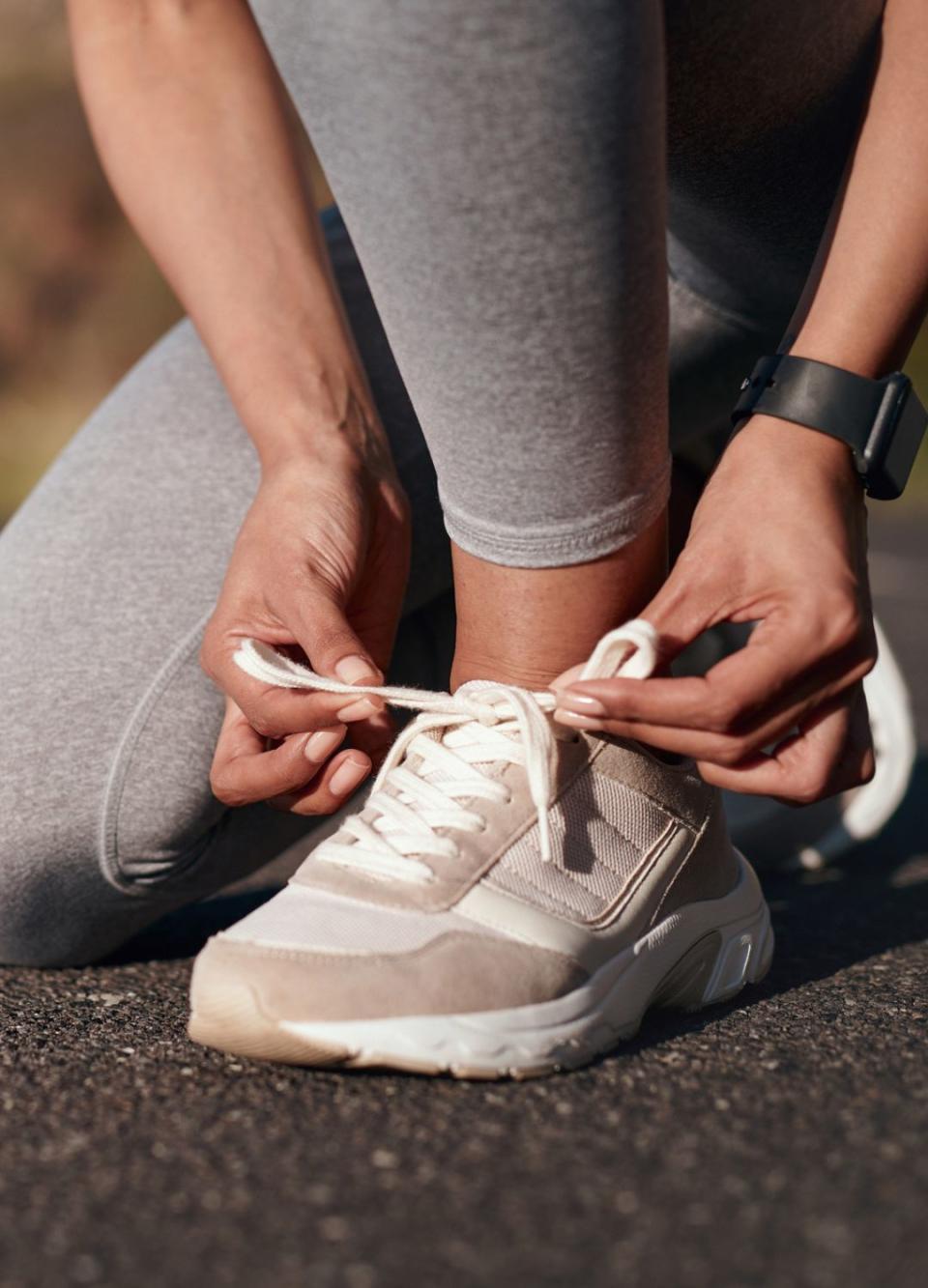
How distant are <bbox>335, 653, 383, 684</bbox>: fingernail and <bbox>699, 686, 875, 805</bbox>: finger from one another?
0.24 m

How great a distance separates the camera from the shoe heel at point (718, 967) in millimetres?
984

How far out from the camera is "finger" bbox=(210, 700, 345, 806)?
0.97 m

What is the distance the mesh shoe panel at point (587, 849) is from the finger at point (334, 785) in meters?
0.15

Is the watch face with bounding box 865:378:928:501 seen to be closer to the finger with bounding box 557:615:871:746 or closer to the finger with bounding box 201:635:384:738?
the finger with bounding box 557:615:871:746

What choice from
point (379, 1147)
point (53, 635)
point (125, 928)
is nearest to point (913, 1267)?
point (379, 1147)

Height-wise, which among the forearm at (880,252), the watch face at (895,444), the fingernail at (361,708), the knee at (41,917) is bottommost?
the knee at (41,917)

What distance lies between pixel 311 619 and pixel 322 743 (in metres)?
0.10

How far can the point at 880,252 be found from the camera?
891 mm

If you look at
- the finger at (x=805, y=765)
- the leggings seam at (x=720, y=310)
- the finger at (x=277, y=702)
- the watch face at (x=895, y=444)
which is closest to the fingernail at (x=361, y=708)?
the finger at (x=277, y=702)

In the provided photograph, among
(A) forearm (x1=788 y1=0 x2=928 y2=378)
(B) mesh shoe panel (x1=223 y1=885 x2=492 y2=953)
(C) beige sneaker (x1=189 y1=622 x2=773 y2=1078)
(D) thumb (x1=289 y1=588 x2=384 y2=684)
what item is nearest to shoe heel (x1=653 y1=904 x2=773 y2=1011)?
(C) beige sneaker (x1=189 y1=622 x2=773 y2=1078)

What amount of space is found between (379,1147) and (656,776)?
364 mm

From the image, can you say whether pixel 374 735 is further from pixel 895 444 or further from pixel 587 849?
pixel 895 444

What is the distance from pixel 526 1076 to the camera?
0.83m

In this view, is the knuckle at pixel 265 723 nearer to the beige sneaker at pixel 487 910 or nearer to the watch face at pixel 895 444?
the beige sneaker at pixel 487 910
